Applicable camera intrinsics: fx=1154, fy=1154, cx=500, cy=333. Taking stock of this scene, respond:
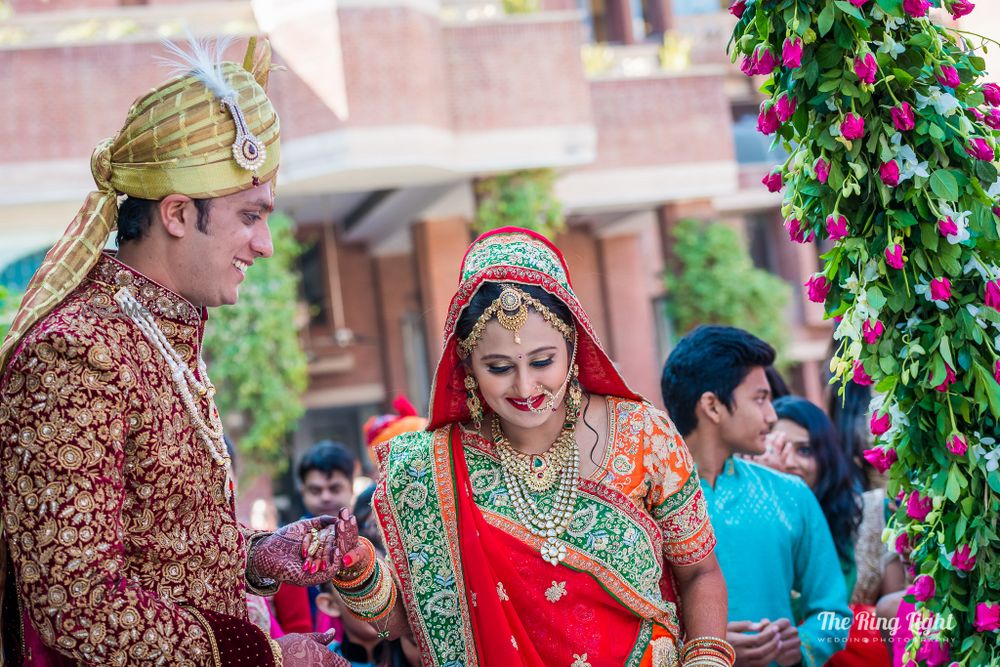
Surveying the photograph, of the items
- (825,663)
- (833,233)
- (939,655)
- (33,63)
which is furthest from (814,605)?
(33,63)

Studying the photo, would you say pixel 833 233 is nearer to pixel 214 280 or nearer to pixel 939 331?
pixel 939 331

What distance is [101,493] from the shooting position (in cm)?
227

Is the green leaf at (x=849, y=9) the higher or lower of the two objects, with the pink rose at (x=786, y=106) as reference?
higher

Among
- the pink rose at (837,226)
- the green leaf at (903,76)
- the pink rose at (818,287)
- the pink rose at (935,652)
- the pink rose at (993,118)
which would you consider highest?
the green leaf at (903,76)

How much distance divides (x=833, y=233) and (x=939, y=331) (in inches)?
14.7

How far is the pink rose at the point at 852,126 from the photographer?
2957 millimetres

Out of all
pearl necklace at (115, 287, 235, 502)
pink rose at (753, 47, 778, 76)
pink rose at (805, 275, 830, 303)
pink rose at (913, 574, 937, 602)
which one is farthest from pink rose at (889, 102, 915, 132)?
pearl necklace at (115, 287, 235, 502)

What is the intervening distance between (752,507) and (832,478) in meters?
1.14

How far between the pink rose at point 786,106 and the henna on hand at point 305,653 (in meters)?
1.80

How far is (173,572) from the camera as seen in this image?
97.9 inches

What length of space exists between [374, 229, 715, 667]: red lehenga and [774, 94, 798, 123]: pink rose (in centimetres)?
77

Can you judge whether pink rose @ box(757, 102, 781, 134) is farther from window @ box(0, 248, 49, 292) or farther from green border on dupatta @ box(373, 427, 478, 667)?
window @ box(0, 248, 49, 292)

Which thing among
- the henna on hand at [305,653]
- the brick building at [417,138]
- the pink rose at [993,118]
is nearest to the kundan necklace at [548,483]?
the henna on hand at [305,653]

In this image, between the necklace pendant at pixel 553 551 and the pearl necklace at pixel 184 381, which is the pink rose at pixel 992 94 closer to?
the necklace pendant at pixel 553 551
